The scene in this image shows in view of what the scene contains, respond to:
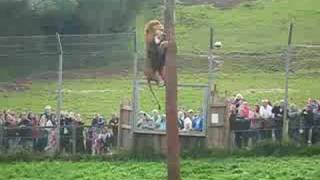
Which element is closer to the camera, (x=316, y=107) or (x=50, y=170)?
(x=50, y=170)

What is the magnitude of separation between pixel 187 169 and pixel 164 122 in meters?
2.81

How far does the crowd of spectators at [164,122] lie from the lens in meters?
21.9

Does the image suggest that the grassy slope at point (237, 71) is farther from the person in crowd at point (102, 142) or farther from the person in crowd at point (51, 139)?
the person in crowd at point (51, 139)

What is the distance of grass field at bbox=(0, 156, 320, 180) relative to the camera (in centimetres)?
1848

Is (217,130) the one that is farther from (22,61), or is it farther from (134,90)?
(22,61)

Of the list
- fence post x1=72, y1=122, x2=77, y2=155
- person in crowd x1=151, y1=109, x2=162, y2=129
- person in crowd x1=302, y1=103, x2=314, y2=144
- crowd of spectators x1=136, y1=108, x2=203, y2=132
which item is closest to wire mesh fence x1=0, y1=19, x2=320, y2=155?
crowd of spectators x1=136, y1=108, x2=203, y2=132

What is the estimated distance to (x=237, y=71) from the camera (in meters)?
38.3

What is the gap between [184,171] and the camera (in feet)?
62.8

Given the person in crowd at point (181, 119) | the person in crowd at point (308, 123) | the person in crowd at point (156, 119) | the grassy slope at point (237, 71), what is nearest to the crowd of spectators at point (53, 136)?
the person in crowd at point (156, 119)

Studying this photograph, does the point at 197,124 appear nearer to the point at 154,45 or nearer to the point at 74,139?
the point at 74,139

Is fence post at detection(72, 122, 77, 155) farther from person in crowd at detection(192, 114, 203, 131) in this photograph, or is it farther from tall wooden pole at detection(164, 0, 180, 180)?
tall wooden pole at detection(164, 0, 180, 180)

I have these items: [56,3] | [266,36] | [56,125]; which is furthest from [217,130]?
[266,36]

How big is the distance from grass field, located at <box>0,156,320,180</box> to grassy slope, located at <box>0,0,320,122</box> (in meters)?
6.38

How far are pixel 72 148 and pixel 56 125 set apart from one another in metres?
0.71
